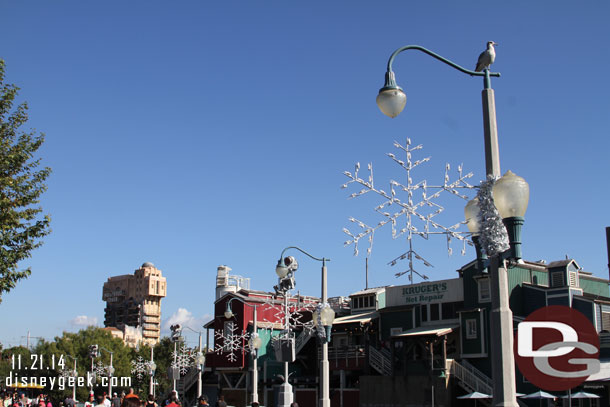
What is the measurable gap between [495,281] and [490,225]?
0.68 meters

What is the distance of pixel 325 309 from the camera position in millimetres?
21719

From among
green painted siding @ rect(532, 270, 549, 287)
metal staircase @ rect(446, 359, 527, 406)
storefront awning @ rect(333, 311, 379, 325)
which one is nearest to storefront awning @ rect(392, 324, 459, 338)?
metal staircase @ rect(446, 359, 527, 406)

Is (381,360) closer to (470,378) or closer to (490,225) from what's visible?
(470,378)

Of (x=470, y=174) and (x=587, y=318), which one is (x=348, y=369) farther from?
(x=470, y=174)

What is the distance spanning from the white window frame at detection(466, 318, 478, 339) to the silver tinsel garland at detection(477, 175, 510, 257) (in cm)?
3116

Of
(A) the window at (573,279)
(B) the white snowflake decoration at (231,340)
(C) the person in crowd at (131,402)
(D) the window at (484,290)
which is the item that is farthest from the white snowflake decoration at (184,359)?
(C) the person in crowd at (131,402)

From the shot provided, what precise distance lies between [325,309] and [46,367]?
72.9 metres

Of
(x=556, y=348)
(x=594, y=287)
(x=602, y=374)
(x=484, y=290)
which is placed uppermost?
(x=594, y=287)

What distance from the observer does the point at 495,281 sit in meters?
7.43

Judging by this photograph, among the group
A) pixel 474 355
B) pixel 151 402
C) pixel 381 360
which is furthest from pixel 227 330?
pixel 151 402

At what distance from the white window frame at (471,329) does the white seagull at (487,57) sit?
31.1 meters

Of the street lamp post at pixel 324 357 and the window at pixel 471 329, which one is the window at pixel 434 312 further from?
the street lamp post at pixel 324 357

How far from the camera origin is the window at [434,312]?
40812 millimetres

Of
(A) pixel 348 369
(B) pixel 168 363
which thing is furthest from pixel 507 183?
(B) pixel 168 363
